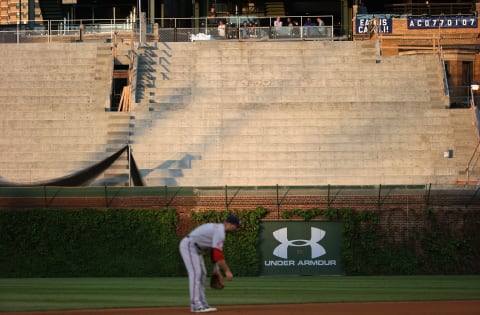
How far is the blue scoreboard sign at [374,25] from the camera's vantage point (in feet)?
170

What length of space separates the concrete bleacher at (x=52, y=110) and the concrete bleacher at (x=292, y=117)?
1.76 meters

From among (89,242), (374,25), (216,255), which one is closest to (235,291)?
(216,255)

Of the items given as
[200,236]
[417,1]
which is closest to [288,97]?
[417,1]

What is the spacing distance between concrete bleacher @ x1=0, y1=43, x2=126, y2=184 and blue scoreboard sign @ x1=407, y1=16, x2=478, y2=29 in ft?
47.8

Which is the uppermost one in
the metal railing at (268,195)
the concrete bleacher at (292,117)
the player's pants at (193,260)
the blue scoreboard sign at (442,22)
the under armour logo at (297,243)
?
the blue scoreboard sign at (442,22)

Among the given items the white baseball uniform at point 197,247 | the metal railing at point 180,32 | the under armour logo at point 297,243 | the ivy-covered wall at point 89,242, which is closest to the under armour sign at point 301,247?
the under armour logo at point 297,243

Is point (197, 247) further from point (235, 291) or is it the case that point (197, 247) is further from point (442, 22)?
point (442, 22)

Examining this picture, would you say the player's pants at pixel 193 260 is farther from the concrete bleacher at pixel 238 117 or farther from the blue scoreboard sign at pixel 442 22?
the blue scoreboard sign at pixel 442 22

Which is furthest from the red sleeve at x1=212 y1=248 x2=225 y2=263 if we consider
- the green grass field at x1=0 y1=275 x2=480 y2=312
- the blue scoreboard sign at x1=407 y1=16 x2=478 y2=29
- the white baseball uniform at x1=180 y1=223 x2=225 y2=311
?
the blue scoreboard sign at x1=407 y1=16 x2=478 y2=29

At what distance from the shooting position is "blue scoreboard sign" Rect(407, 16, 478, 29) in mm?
53125

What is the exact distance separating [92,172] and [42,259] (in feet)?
19.6

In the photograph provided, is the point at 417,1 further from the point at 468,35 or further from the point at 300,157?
the point at 300,157

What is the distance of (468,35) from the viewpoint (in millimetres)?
53188

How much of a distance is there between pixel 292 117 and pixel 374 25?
10239mm
